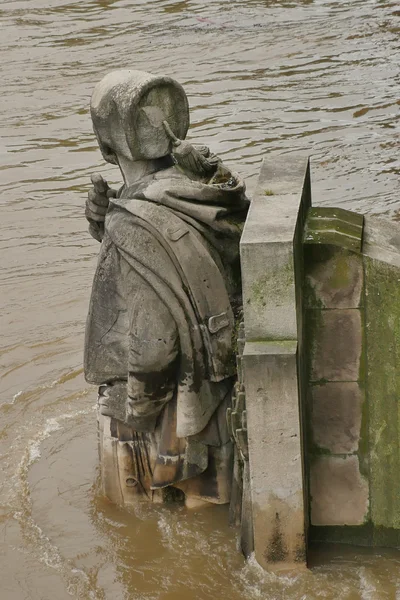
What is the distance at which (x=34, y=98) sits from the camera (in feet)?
59.7

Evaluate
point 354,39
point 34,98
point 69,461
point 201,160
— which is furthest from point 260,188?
point 354,39

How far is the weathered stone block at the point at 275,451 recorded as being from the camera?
559 centimetres

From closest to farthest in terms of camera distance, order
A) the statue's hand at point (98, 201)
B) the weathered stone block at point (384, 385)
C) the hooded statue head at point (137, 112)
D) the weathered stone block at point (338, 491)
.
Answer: the weathered stone block at point (384, 385) < the hooded statue head at point (137, 112) < the weathered stone block at point (338, 491) < the statue's hand at point (98, 201)

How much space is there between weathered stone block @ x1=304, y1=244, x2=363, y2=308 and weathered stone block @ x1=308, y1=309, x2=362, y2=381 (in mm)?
55

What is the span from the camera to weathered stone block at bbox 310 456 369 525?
6.20 m

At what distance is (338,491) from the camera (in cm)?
624

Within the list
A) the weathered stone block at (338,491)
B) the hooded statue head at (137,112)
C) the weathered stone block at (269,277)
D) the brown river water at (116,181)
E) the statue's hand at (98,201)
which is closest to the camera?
the weathered stone block at (269,277)

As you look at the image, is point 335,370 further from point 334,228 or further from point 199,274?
point 199,274

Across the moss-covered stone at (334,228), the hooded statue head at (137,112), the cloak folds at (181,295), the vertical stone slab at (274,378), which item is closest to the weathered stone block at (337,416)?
the vertical stone slab at (274,378)

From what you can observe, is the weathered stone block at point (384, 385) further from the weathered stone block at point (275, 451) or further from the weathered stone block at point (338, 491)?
the weathered stone block at point (275, 451)

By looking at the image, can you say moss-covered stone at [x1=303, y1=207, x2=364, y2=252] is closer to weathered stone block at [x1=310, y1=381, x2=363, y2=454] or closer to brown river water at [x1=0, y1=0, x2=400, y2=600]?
weathered stone block at [x1=310, y1=381, x2=363, y2=454]

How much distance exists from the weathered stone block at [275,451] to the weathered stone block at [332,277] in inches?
19.0

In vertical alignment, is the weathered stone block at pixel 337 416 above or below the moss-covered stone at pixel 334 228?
below

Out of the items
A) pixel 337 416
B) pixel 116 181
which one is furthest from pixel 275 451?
pixel 116 181
